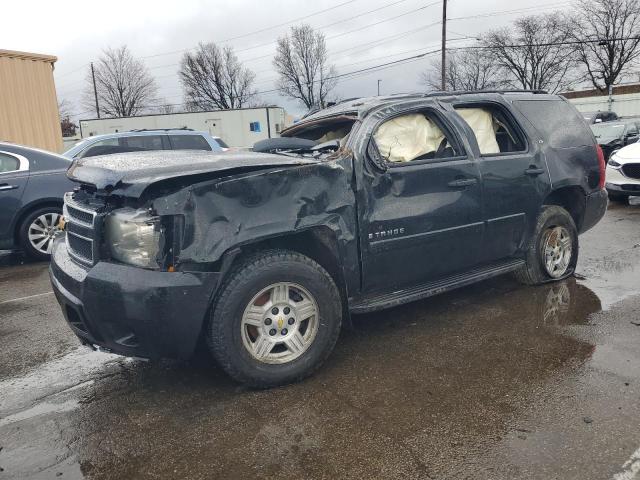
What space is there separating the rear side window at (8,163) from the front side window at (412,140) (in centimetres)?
542

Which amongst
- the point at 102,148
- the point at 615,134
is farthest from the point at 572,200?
the point at 615,134

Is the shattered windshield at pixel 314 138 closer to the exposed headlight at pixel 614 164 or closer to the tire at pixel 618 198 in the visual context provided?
the exposed headlight at pixel 614 164

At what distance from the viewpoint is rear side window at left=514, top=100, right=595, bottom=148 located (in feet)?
15.9

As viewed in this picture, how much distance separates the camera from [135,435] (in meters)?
2.84

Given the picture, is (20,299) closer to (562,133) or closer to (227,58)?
(562,133)

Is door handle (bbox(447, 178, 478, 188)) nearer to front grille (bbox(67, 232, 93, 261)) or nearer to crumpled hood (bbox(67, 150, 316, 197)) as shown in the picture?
crumpled hood (bbox(67, 150, 316, 197))

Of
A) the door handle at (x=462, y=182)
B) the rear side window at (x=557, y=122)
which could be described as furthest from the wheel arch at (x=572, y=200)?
the door handle at (x=462, y=182)

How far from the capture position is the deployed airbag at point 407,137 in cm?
390

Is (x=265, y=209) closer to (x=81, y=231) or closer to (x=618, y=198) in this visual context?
(x=81, y=231)

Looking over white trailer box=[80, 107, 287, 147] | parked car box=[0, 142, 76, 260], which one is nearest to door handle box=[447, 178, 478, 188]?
parked car box=[0, 142, 76, 260]

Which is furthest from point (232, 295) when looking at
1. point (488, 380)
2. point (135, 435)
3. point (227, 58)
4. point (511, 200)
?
point (227, 58)

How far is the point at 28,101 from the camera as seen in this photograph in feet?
42.9

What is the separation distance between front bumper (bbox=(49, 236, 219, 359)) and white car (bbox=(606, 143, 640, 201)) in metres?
9.08

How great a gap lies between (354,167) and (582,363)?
1975mm
